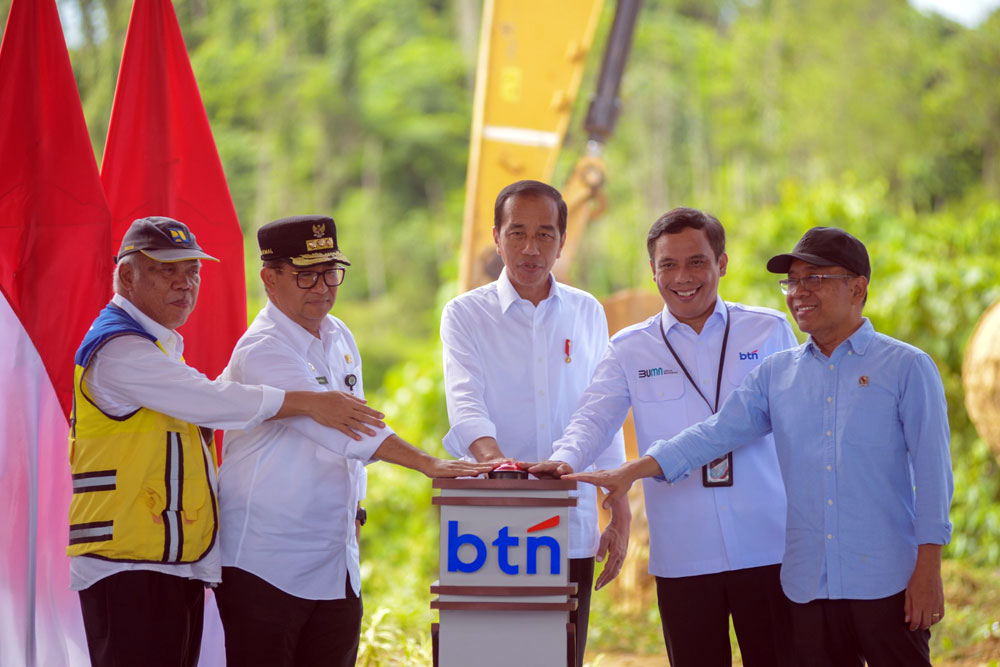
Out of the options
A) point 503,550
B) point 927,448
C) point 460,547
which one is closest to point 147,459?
point 460,547

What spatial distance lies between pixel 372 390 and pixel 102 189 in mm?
20094

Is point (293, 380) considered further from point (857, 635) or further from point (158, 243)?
point (857, 635)

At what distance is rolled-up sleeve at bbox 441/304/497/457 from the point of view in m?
3.28

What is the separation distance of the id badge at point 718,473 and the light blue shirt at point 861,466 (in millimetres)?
199

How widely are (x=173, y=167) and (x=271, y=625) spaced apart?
6.09ft

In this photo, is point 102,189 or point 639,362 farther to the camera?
point 102,189

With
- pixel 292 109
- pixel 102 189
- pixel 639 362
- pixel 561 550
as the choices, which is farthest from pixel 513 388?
pixel 292 109

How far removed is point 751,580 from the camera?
3.19 m

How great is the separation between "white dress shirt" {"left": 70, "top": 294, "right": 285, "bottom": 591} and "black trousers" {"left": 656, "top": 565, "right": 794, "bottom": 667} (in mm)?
1323

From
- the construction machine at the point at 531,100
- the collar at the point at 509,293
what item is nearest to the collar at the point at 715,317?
the collar at the point at 509,293

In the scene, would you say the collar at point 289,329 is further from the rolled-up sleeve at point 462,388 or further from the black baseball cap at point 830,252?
the black baseball cap at point 830,252

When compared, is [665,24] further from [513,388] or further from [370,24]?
[513,388]

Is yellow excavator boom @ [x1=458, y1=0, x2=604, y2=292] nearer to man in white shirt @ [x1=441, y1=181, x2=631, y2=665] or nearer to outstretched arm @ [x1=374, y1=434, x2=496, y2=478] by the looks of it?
man in white shirt @ [x1=441, y1=181, x2=631, y2=665]

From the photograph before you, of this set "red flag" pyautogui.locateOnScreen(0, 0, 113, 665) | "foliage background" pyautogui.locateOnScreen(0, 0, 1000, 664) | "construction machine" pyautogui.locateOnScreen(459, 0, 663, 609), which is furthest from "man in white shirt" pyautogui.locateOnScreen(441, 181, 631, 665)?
"foliage background" pyautogui.locateOnScreen(0, 0, 1000, 664)
